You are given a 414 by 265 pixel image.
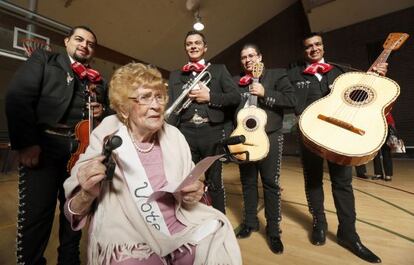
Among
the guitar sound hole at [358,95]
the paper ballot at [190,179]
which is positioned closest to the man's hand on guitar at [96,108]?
the paper ballot at [190,179]

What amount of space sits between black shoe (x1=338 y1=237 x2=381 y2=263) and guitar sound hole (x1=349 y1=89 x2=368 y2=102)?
1.02m

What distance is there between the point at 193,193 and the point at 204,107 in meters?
1.01

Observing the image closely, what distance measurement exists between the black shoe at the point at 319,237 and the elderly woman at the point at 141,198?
125 centimetres

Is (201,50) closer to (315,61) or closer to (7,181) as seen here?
(315,61)

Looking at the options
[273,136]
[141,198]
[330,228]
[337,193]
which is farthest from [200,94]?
[330,228]

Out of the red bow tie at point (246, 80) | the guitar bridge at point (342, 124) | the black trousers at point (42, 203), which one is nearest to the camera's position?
the black trousers at point (42, 203)

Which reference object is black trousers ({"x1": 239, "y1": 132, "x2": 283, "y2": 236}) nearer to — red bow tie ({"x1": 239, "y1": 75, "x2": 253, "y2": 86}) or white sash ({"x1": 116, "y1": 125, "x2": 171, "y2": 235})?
red bow tie ({"x1": 239, "y1": 75, "x2": 253, "y2": 86})

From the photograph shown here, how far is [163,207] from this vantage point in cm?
106

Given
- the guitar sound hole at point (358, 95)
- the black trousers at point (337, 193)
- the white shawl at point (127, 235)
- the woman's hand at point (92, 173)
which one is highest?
the guitar sound hole at point (358, 95)

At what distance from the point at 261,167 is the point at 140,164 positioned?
1164 millimetres

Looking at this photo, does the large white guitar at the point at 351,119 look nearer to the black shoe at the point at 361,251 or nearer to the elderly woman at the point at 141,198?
the black shoe at the point at 361,251

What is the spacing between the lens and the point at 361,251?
1.69 m

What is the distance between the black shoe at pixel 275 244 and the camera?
181 centimetres

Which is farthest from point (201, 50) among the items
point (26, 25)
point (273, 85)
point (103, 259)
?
point (26, 25)
